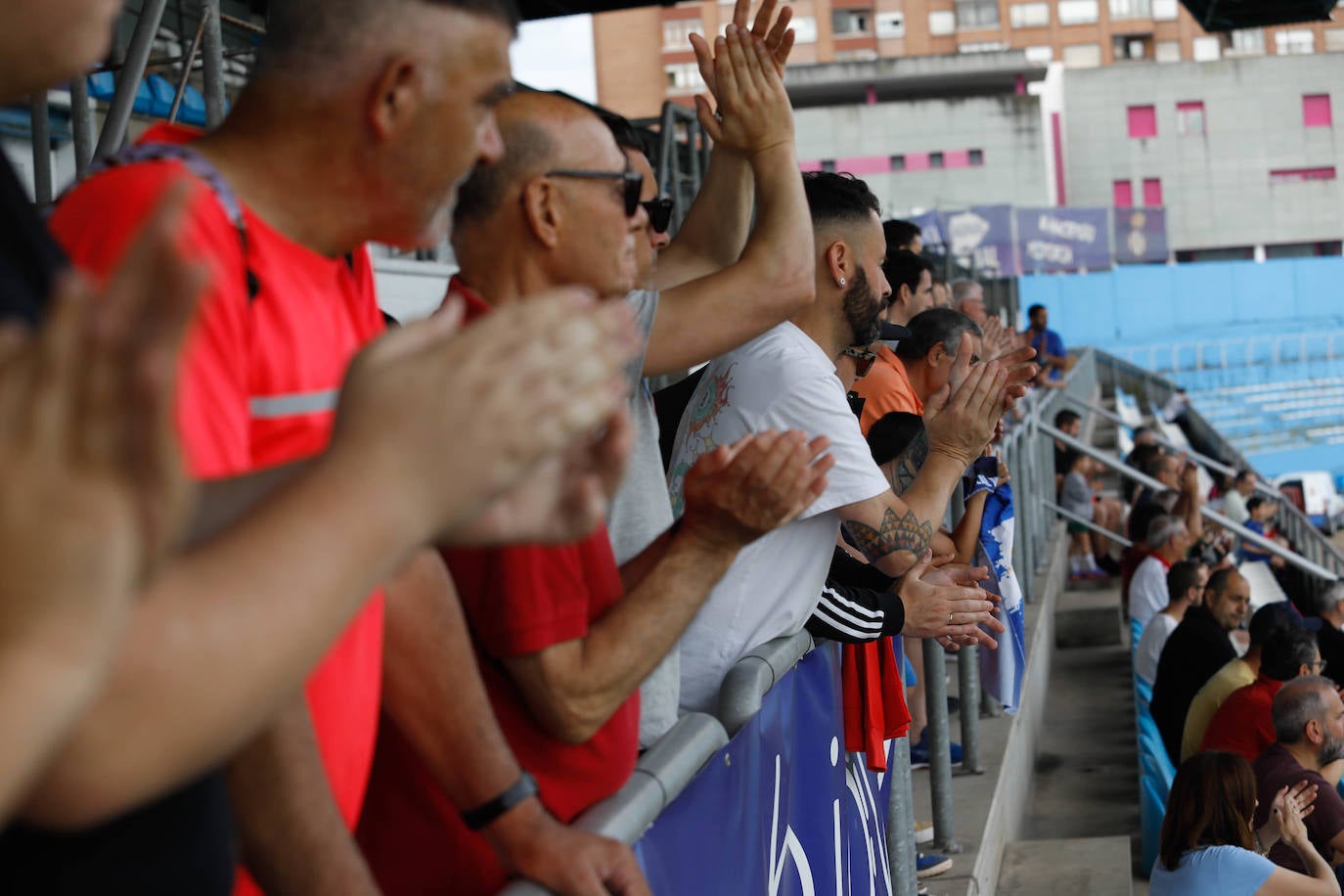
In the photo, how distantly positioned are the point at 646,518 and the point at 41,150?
10.8ft

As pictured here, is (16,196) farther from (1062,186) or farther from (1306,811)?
(1062,186)

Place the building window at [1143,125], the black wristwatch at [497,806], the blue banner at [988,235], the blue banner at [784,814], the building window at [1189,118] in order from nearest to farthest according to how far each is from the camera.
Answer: the black wristwatch at [497,806], the blue banner at [784,814], the blue banner at [988,235], the building window at [1189,118], the building window at [1143,125]

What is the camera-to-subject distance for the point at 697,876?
2023 millimetres

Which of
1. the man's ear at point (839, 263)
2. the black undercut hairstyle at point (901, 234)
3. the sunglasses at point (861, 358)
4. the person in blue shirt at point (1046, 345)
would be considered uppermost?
the black undercut hairstyle at point (901, 234)

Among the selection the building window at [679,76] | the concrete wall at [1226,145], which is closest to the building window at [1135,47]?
the building window at [679,76]

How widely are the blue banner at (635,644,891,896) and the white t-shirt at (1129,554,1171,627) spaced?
23.5 feet

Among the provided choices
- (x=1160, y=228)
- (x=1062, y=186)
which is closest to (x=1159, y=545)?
(x=1160, y=228)

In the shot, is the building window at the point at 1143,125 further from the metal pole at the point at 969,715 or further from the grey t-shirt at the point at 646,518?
the grey t-shirt at the point at 646,518

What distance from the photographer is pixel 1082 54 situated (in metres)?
64.4

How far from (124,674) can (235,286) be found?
583 millimetres

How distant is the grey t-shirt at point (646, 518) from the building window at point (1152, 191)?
4720 cm

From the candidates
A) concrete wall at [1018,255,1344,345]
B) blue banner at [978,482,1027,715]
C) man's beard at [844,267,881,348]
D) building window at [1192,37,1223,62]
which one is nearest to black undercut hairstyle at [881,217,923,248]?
blue banner at [978,482,1027,715]

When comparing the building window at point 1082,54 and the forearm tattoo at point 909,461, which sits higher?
the building window at point 1082,54

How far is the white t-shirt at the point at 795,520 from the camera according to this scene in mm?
2725
